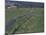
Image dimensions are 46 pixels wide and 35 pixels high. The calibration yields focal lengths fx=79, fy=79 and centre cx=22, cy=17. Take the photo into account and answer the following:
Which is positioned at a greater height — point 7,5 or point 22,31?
point 7,5

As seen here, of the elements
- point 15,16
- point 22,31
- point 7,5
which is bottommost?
point 22,31

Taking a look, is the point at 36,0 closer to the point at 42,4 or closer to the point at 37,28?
Result: the point at 42,4

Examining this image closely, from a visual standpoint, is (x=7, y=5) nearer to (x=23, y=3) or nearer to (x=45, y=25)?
(x=23, y=3)

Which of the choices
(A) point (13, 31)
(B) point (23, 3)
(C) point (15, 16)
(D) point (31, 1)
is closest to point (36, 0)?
(D) point (31, 1)

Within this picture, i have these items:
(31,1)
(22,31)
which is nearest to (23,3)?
(31,1)

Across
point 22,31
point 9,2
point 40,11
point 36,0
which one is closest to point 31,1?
point 36,0
